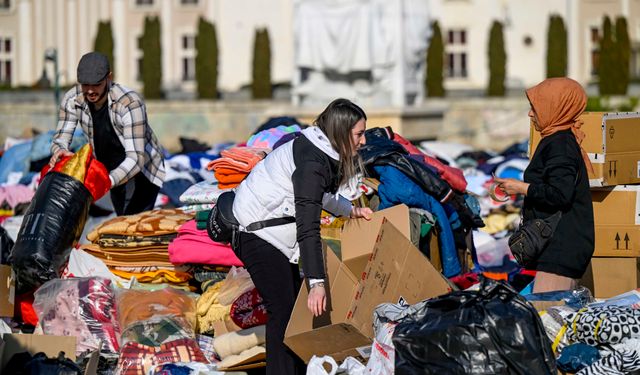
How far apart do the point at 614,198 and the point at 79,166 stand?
330cm

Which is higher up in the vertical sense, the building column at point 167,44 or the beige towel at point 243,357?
the building column at point 167,44

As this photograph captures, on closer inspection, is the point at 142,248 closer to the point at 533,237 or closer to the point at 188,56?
the point at 533,237

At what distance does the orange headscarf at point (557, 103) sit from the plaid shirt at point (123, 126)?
2772 mm

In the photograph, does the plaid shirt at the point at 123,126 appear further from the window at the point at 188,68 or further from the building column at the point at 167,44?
the window at the point at 188,68

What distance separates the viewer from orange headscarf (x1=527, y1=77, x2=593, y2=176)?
6879 mm

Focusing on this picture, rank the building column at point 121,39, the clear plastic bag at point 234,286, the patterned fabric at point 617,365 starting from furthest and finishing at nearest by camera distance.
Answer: the building column at point 121,39, the clear plastic bag at point 234,286, the patterned fabric at point 617,365

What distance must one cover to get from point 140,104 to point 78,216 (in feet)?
2.65

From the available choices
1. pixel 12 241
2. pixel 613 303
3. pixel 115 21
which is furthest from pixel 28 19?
pixel 613 303

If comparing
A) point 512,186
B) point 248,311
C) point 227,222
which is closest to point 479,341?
point 512,186

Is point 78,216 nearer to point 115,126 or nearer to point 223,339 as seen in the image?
point 115,126

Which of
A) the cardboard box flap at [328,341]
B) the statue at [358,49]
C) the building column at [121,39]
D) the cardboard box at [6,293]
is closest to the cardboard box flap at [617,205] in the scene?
the cardboard box flap at [328,341]

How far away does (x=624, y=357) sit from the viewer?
6281 mm

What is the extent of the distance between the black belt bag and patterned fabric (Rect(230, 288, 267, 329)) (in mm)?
985

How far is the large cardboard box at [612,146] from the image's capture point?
759cm
